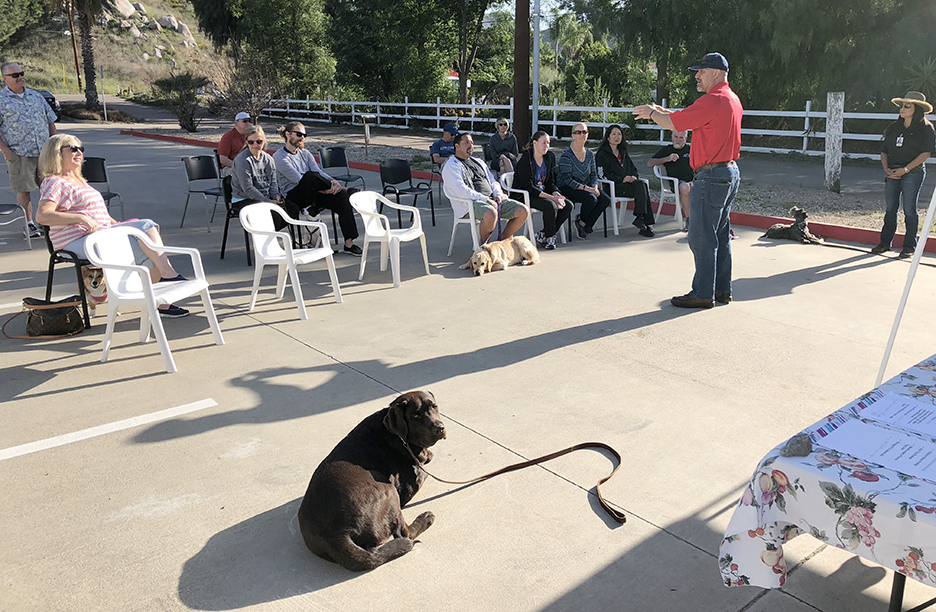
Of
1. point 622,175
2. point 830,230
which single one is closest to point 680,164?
point 622,175

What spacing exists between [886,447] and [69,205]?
219 inches

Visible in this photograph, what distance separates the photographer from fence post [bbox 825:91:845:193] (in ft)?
37.9

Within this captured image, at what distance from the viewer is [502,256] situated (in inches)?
296

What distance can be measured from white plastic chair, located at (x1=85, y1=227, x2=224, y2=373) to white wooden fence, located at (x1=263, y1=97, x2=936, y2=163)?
43.7ft

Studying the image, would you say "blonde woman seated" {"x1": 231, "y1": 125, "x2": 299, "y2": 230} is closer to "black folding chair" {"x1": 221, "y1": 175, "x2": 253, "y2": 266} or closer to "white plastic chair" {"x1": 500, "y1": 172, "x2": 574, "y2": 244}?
"black folding chair" {"x1": 221, "y1": 175, "x2": 253, "y2": 266}

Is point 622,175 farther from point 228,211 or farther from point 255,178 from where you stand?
point 228,211

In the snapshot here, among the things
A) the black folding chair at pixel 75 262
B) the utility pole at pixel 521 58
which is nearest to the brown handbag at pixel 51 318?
the black folding chair at pixel 75 262

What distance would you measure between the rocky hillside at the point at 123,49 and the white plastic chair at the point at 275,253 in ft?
149

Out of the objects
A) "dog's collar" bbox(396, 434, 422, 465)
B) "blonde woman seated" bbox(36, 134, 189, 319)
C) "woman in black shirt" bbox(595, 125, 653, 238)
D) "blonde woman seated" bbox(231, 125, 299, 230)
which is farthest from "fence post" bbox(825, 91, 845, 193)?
"dog's collar" bbox(396, 434, 422, 465)

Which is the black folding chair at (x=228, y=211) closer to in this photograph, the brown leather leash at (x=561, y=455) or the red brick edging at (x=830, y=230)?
the brown leather leash at (x=561, y=455)

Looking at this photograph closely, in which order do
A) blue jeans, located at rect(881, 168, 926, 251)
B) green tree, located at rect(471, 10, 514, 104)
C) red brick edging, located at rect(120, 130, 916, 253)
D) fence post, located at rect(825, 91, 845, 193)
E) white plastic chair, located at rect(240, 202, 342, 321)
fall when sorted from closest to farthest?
white plastic chair, located at rect(240, 202, 342, 321), blue jeans, located at rect(881, 168, 926, 251), red brick edging, located at rect(120, 130, 916, 253), fence post, located at rect(825, 91, 845, 193), green tree, located at rect(471, 10, 514, 104)

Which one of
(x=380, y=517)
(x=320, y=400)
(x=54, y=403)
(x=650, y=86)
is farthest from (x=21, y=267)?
(x=650, y=86)

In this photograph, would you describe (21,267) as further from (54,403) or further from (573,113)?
(573,113)

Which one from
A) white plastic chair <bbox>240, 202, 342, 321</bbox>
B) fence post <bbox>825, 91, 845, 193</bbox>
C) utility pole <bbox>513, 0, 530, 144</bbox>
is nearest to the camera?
white plastic chair <bbox>240, 202, 342, 321</bbox>
